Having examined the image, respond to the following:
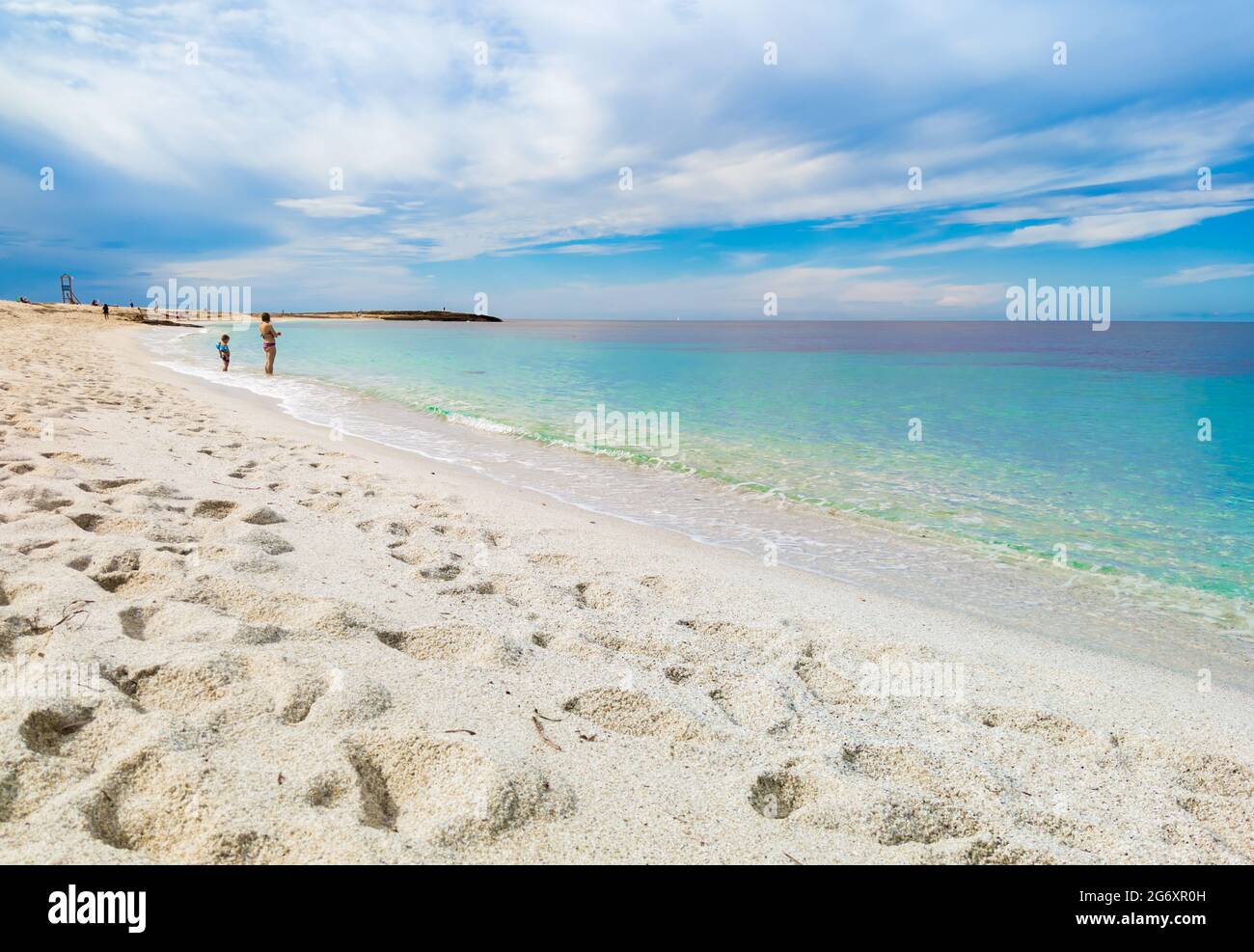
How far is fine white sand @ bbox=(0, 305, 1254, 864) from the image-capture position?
88.7 inches

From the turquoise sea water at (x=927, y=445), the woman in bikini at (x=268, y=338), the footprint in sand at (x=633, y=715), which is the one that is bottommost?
the footprint in sand at (x=633, y=715)


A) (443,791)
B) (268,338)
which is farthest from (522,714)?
(268,338)

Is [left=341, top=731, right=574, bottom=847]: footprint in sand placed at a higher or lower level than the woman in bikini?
lower

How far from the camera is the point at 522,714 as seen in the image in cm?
302

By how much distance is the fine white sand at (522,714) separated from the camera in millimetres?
2252

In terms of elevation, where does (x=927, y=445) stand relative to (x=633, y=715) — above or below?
above

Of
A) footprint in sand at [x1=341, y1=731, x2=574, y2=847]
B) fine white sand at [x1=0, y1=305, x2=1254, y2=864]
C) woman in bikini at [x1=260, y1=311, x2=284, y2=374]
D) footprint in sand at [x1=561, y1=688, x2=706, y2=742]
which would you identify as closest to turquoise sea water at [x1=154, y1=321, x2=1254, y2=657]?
woman in bikini at [x1=260, y1=311, x2=284, y2=374]

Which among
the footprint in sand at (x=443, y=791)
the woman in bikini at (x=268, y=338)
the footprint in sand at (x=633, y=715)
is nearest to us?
the footprint in sand at (x=443, y=791)

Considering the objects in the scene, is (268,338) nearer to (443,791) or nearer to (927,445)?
(927,445)

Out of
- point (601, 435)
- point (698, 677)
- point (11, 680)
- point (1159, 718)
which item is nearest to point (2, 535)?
point (11, 680)

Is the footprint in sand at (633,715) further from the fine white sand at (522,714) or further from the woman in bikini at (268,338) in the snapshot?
the woman in bikini at (268,338)

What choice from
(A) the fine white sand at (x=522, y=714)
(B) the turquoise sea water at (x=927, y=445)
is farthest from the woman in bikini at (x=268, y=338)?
(A) the fine white sand at (x=522, y=714)

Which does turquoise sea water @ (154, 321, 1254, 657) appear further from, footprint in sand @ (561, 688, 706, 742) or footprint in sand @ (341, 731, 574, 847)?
footprint in sand @ (341, 731, 574, 847)
